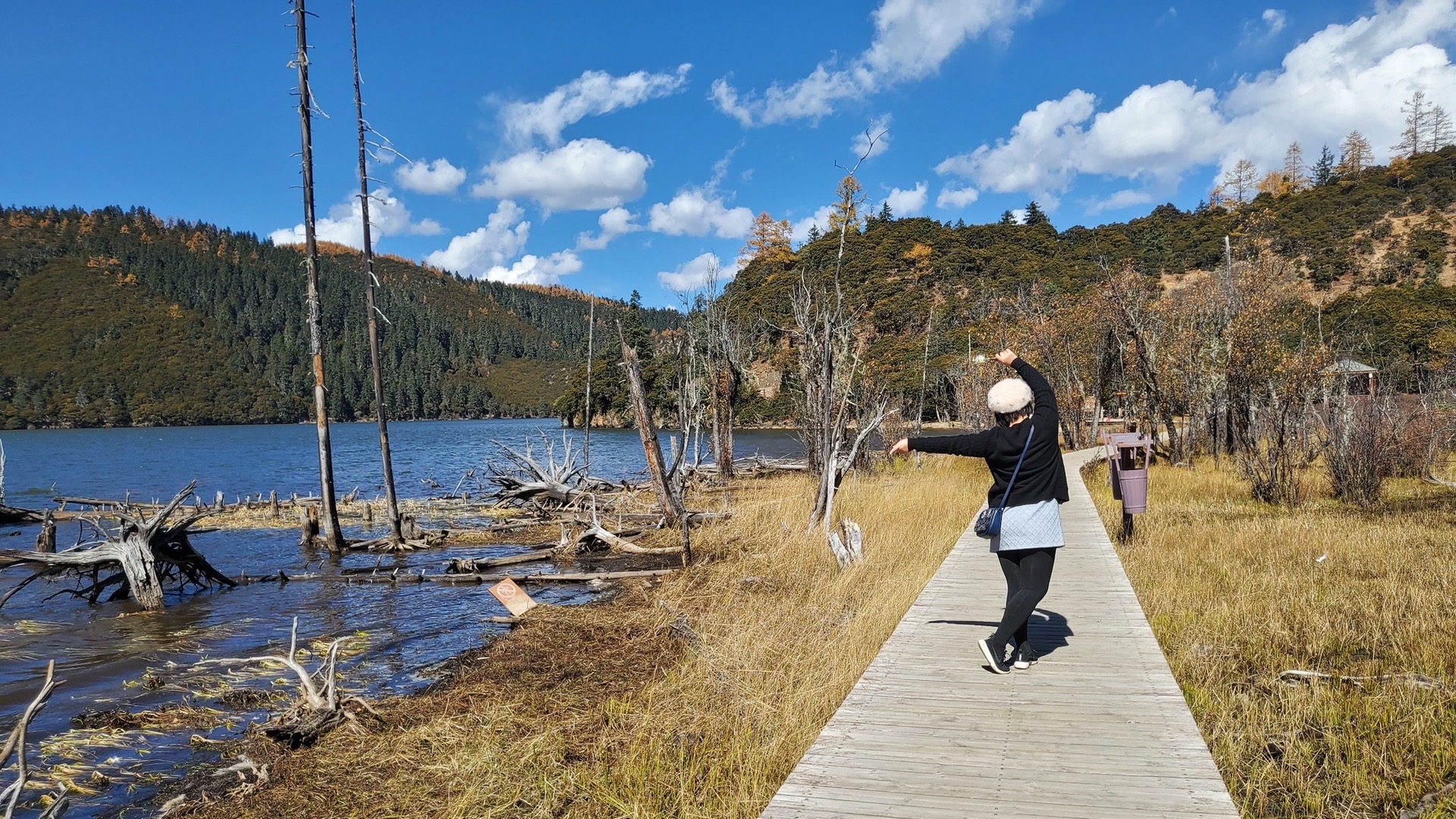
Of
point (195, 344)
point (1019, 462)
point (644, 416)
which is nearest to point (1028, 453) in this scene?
point (1019, 462)

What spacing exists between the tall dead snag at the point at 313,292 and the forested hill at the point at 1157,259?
87.2 ft

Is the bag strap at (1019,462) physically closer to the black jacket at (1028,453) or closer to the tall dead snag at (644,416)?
the black jacket at (1028,453)

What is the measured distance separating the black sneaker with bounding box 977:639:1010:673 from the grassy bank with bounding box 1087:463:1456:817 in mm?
1283

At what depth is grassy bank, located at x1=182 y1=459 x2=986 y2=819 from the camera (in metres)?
4.97

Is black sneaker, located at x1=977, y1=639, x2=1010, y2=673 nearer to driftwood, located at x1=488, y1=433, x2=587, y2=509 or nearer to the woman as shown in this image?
the woman

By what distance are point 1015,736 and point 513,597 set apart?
7871 millimetres

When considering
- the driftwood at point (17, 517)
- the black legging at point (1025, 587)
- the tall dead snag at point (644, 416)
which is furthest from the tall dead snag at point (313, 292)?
the black legging at point (1025, 587)

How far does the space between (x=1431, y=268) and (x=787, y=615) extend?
68016mm

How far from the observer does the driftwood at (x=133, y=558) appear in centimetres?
1198

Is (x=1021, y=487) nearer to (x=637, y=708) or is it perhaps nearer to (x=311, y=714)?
(x=637, y=708)

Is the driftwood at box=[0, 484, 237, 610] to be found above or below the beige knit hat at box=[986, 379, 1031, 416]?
below

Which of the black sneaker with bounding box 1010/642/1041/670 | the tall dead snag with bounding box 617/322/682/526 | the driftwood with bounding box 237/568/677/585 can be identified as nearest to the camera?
the black sneaker with bounding box 1010/642/1041/670

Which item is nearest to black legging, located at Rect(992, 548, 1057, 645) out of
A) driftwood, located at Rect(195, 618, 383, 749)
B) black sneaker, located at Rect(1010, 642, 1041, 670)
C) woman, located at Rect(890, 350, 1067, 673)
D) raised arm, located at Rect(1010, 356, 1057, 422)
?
woman, located at Rect(890, 350, 1067, 673)

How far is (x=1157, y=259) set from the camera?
74.8 meters
